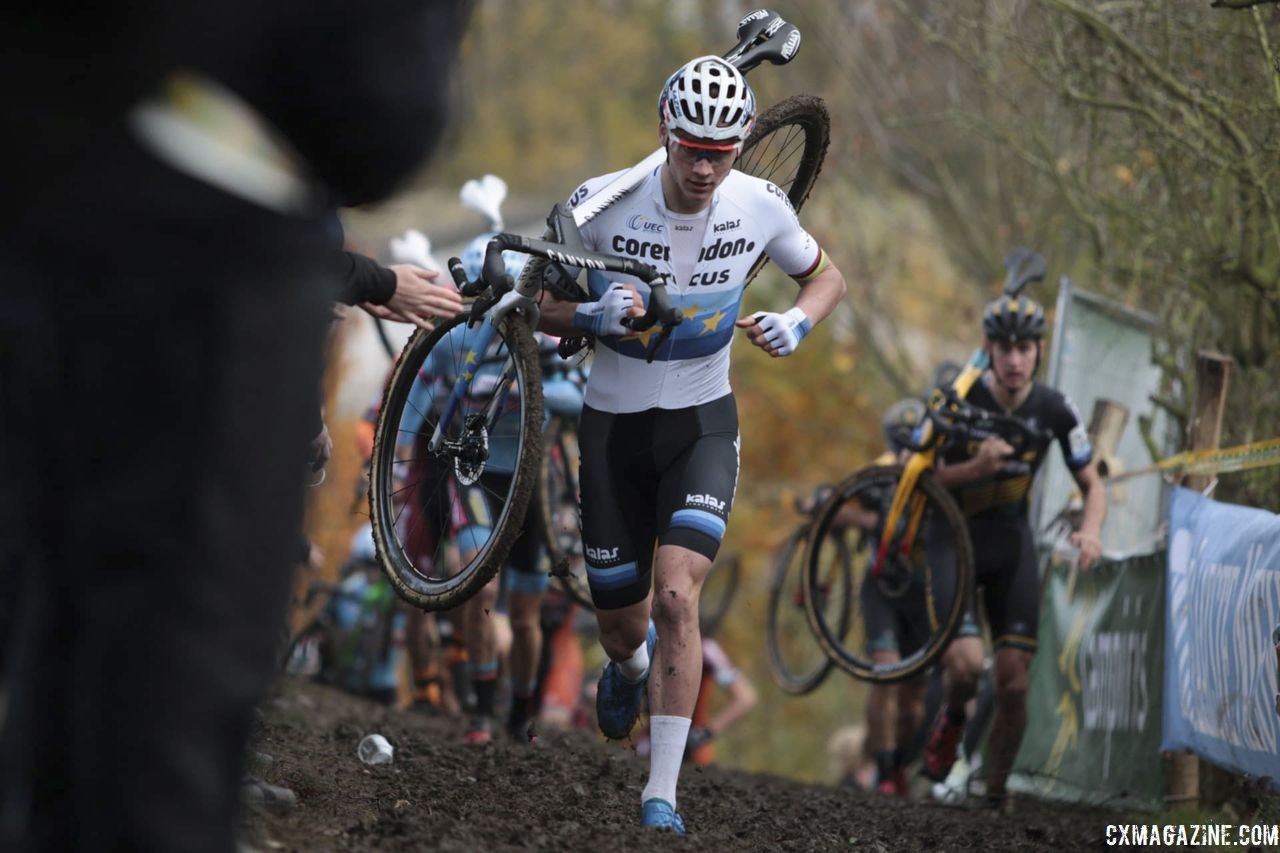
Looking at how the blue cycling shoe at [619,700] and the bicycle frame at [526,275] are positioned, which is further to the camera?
the blue cycling shoe at [619,700]

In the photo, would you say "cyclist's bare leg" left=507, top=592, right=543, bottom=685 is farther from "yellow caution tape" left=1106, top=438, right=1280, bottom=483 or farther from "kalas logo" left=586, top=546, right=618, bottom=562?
"yellow caution tape" left=1106, top=438, right=1280, bottom=483

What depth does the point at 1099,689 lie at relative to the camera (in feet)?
33.6

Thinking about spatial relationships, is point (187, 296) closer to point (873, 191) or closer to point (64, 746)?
point (64, 746)

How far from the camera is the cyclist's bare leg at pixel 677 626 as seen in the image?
6.33 meters

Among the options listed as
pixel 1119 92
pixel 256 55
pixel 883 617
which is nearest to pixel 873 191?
pixel 1119 92

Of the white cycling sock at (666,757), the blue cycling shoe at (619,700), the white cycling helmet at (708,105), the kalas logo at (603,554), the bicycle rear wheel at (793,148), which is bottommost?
the white cycling sock at (666,757)

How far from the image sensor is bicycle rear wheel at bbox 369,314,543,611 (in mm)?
6199

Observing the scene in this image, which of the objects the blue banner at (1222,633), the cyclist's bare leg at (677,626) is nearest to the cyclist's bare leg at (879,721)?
the blue banner at (1222,633)

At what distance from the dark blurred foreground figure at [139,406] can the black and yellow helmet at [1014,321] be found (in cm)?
730

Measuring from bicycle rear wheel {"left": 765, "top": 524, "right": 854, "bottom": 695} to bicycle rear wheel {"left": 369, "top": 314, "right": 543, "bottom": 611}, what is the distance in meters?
4.06

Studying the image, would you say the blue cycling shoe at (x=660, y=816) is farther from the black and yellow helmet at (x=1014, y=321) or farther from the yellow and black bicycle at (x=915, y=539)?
the black and yellow helmet at (x=1014, y=321)

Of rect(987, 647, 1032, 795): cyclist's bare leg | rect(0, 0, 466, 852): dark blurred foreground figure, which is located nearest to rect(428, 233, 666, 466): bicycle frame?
rect(0, 0, 466, 852): dark blurred foreground figure

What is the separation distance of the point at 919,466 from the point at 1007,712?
1434mm

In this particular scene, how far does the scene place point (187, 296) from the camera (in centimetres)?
279
